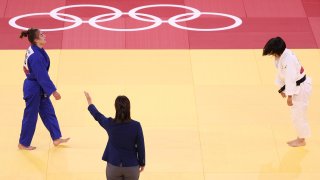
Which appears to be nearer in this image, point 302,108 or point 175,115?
point 302,108

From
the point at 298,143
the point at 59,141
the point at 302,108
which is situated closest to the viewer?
the point at 302,108

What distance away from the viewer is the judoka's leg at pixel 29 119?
9320 millimetres

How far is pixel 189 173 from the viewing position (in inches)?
363

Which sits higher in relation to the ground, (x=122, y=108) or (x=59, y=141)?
(x=122, y=108)

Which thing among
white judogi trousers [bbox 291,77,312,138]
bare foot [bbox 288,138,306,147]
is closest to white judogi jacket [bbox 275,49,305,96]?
white judogi trousers [bbox 291,77,312,138]

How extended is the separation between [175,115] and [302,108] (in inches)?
81.3

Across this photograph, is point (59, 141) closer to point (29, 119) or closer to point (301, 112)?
point (29, 119)

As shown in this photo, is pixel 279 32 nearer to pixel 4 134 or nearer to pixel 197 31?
pixel 197 31

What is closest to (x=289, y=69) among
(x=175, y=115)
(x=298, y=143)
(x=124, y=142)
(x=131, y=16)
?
(x=298, y=143)

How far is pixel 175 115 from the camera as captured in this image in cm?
1065

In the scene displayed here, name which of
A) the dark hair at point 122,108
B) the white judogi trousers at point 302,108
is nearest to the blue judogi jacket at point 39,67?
the dark hair at point 122,108

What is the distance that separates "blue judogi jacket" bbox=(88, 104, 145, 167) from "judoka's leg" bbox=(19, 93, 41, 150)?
1.97 metres

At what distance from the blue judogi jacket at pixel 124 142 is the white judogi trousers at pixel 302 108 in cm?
274

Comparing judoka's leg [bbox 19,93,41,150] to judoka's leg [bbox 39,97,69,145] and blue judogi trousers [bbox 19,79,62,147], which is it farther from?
judoka's leg [bbox 39,97,69,145]
